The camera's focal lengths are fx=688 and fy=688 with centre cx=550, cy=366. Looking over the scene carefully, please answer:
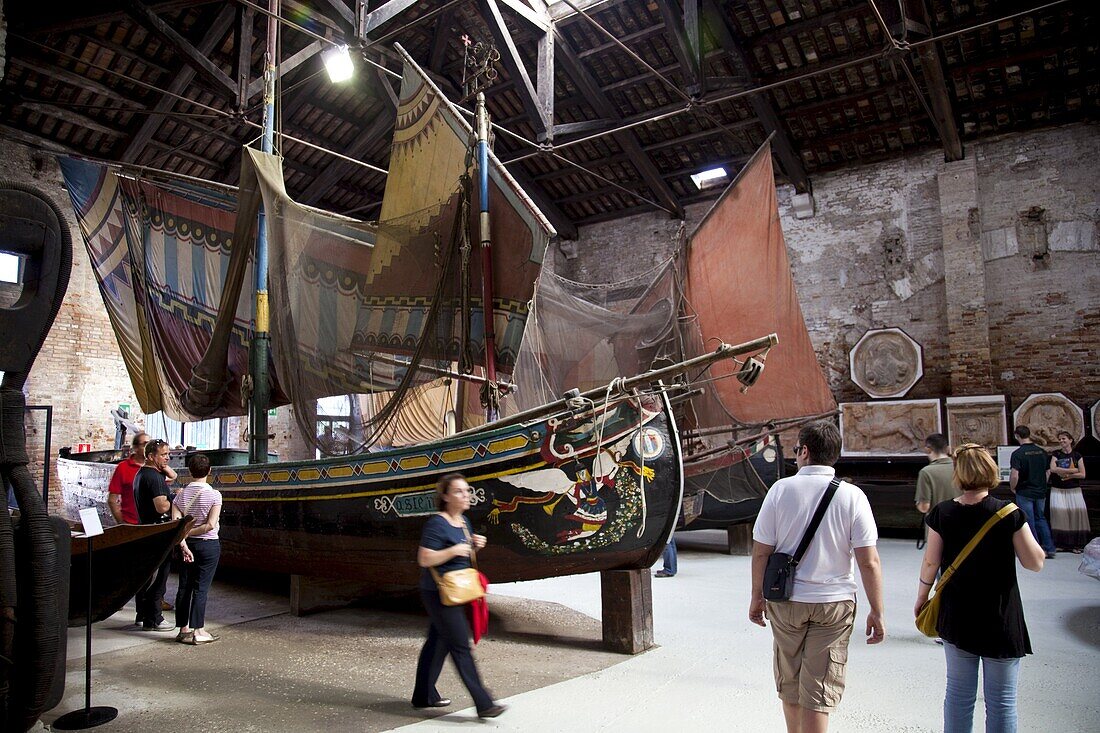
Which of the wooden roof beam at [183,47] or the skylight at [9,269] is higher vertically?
the wooden roof beam at [183,47]

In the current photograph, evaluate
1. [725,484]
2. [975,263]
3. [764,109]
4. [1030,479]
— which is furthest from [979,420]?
[764,109]

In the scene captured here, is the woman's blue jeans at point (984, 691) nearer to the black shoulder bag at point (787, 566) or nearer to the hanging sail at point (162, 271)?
the black shoulder bag at point (787, 566)

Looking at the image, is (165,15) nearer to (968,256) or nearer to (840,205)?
(840,205)

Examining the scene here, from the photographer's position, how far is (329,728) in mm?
2756

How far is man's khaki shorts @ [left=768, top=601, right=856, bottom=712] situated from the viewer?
196 cm

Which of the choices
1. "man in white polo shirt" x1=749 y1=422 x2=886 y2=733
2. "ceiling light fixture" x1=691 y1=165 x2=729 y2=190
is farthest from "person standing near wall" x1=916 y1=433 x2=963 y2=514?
"ceiling light fixture" x1=691 y1=165 x2=729 y2=190

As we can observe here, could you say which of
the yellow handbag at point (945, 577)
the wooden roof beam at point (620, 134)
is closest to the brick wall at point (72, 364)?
the wooden roof beam at point (620, 134)

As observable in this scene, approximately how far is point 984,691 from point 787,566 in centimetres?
66

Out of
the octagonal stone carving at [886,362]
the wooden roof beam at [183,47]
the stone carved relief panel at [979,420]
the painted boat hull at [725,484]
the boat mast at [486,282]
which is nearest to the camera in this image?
the boat mast at [486,282]

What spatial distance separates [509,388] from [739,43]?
719 cm

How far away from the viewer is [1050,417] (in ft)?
29.7

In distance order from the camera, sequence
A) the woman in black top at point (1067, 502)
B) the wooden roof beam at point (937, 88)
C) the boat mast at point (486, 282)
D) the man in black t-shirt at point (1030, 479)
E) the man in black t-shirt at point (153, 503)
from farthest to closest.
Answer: the wooden roof beam at point (937, 88) < the woman in black top at point (1067, 502) < the man in black t-shirt at point (1030, 479) < the boat mast at point (486, 282) < the man in black t-shirt at point (153, 503)

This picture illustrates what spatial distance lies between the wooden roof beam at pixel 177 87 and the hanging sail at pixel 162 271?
1666mm

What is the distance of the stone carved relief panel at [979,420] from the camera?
30.1 feet
